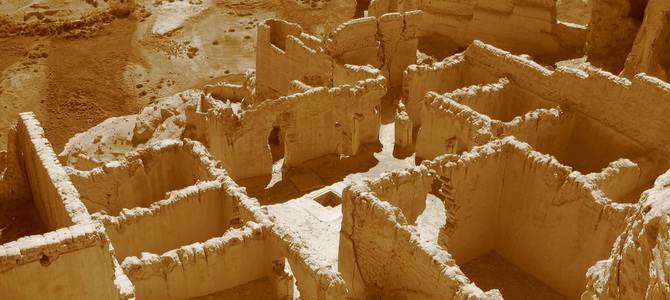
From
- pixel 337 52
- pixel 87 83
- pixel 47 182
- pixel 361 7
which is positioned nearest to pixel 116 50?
pixel 87 83

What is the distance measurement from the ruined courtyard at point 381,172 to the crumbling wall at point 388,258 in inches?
1.8

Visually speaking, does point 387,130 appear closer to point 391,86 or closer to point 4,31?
point 391,86

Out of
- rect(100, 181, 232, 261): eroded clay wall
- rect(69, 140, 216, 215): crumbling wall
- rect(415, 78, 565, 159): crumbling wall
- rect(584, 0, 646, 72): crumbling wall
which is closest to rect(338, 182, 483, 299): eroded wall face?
rect(100, 181, 232, 261): eroded clay wall

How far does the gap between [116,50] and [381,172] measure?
2335 centimetres

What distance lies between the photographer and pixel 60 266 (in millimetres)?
9641

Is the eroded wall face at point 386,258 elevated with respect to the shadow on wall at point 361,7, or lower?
elevated

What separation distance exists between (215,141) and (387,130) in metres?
6.06

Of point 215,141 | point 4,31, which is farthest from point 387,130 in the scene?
point 4,31

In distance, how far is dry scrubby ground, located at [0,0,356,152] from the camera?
34.2 m

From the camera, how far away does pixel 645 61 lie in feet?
71.8

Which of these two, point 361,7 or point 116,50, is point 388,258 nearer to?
point 361,7

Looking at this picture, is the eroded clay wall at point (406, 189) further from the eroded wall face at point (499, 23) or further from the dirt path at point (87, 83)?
the dirt path at point (87, 83)

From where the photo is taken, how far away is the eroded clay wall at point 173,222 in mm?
13023

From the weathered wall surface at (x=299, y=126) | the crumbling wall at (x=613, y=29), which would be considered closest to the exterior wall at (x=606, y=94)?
the weathered wall surface at (x=299, y=126)
